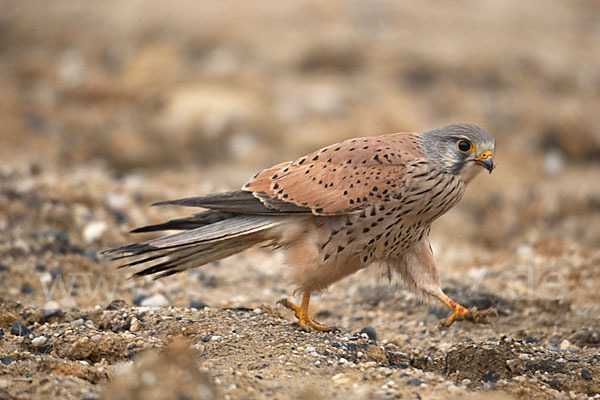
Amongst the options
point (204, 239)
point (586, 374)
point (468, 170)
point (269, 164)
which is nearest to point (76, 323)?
point (204, 239)

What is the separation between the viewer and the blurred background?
8109 mm

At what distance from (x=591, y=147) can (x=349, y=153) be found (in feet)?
22.8

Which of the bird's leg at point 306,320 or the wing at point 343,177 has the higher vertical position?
the wing at point 343,177

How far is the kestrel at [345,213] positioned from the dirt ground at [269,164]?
0.38 m

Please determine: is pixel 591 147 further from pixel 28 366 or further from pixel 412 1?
pixel 28 366

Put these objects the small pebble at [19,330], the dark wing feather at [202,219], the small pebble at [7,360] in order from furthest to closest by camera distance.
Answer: the dark wing feather at [202,219], the small pebble at [19,330], the small pebble at [7,360]

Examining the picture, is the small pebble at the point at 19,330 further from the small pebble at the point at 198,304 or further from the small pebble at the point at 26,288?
the small pebble at the point at 198,304

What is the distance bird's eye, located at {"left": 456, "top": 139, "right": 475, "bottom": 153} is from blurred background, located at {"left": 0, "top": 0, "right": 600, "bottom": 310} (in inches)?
97.8

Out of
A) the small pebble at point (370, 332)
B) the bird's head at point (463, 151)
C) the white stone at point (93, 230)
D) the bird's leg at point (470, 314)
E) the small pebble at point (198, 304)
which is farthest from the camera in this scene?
the white stone at point (93, 230)

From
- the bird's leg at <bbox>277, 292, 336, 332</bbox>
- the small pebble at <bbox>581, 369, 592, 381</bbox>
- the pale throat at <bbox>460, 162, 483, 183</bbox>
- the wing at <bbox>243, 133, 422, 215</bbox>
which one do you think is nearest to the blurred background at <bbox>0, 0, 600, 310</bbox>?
the pale throat at <bbox>460, 162, 483, 183</bbox>

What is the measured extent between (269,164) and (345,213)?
5.31 m

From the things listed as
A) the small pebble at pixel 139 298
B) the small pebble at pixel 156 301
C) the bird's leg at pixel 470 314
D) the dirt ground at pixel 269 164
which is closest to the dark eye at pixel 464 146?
the bird's leg at pixel 470 314

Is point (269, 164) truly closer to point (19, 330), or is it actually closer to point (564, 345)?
point (564, 345)

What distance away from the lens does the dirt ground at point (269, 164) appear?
3.93m
